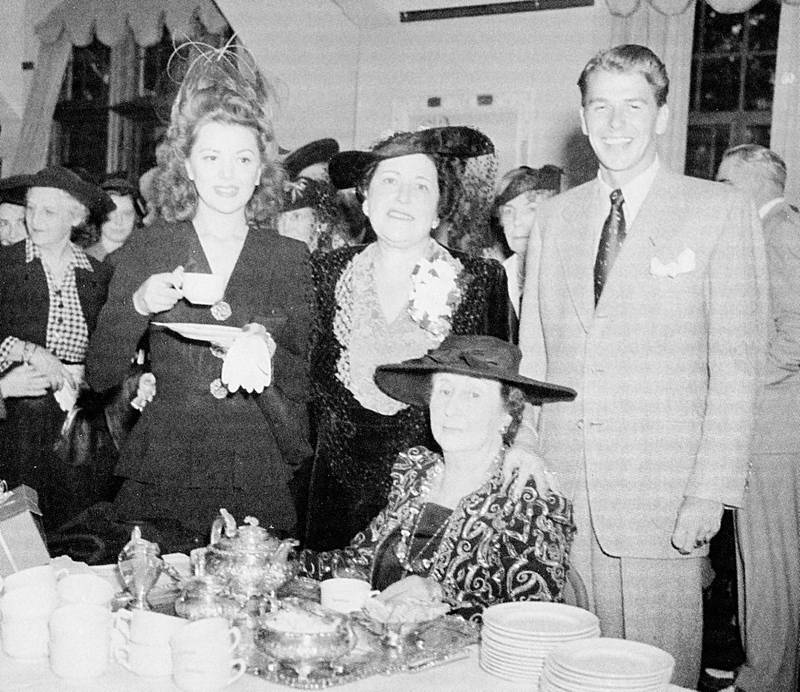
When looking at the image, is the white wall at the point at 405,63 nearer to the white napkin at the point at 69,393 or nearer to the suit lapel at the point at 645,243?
the white napkin at the point at 69,393

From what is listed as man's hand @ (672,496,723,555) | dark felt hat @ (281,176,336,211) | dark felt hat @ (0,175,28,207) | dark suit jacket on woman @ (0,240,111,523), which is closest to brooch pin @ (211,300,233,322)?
man's hand @ (672,496,723,555)

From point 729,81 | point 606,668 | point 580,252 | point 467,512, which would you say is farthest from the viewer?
point 729,81

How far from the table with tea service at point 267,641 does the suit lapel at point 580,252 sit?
0.83 m

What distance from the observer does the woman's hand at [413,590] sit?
1988mm

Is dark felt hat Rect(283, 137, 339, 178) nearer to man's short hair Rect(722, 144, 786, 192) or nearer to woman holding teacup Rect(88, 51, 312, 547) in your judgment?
man's short hair Rect(722, 144, 786, 192)

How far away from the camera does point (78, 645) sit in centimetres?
164

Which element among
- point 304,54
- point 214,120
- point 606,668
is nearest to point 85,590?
point 606,668

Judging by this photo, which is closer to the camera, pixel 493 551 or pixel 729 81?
pixel 493 551

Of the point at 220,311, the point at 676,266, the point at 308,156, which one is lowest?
the point at 220,311

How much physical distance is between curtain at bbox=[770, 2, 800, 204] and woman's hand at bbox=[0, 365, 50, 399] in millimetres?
4312

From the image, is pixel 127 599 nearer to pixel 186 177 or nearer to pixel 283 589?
pixel 283 589

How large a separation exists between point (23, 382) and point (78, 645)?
2.78 meters

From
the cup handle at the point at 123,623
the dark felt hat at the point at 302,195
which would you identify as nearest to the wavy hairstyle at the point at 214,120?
the cup handle at the point at 123,623

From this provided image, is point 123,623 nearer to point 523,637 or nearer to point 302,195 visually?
point 523,637
